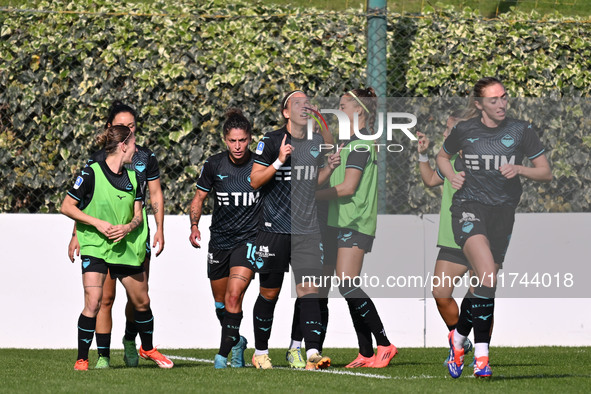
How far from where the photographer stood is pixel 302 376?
6945 millimetres

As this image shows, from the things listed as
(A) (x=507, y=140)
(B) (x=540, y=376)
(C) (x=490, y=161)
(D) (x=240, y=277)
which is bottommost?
(B) (x=540, y=376)

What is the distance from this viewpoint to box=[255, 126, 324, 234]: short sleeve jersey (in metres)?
7.54

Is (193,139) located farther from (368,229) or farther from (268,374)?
(268,374)

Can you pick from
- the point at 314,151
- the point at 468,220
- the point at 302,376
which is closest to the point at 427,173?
the point at 314,151

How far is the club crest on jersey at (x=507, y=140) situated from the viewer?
6.98 metres

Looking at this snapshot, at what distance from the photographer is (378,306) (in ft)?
32.8

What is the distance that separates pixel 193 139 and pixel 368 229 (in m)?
2.89

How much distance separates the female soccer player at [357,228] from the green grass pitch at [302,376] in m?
0.24

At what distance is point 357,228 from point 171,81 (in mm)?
3153

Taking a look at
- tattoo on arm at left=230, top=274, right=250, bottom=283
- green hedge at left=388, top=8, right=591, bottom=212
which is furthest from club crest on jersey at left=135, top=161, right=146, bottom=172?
green hedge at left=388, top=8, right=591, bottom=212

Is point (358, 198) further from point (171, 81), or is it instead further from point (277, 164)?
point (171, 81)

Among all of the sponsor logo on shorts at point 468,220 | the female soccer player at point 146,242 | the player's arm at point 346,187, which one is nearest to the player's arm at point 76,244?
the female soccer player at point 146,242

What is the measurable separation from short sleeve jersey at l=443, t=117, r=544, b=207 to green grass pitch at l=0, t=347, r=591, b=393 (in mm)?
1239

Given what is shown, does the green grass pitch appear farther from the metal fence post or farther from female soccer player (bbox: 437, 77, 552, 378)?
the metal fence post
